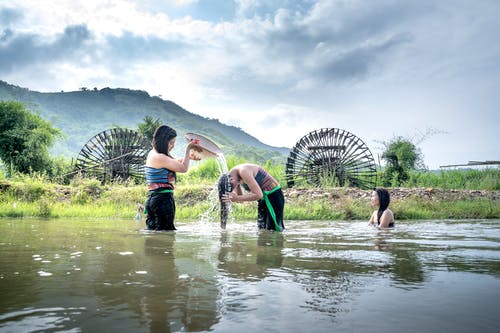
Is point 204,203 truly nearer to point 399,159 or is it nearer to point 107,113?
point 399,159

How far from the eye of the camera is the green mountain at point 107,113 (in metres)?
113

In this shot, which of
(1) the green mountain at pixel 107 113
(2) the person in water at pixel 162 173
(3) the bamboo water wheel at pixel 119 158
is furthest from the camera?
(1) the green mountain at pixel 107 113

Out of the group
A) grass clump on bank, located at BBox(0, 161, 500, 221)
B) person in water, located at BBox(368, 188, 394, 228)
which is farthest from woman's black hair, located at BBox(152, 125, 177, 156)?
grass clump on bank, located at BBox(0, 161, 500, 221)

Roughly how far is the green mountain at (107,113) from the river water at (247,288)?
10443cm

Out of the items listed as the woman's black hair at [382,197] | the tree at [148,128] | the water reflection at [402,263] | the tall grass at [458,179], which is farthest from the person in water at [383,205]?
the tree at [148,128]

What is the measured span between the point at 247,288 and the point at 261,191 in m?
3.48

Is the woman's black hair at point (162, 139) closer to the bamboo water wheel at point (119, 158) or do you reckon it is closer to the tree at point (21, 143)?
the bamboo water wheel at point (119, 158)

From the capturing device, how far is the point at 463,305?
2.20m

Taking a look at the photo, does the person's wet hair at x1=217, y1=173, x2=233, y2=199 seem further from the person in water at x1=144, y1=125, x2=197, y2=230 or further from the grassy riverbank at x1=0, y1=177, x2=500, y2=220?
the grassy riverbank at x1=0, y1=177, x2=500, y2=220

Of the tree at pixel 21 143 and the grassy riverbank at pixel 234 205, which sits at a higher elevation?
the tree at pixel 21 143

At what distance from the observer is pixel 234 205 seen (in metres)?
11.1

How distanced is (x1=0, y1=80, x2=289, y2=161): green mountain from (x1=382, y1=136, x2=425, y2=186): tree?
8380 centimetres

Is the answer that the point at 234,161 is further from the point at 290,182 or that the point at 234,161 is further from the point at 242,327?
the point at 242,327

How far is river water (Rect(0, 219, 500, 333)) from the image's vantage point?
190 cm
